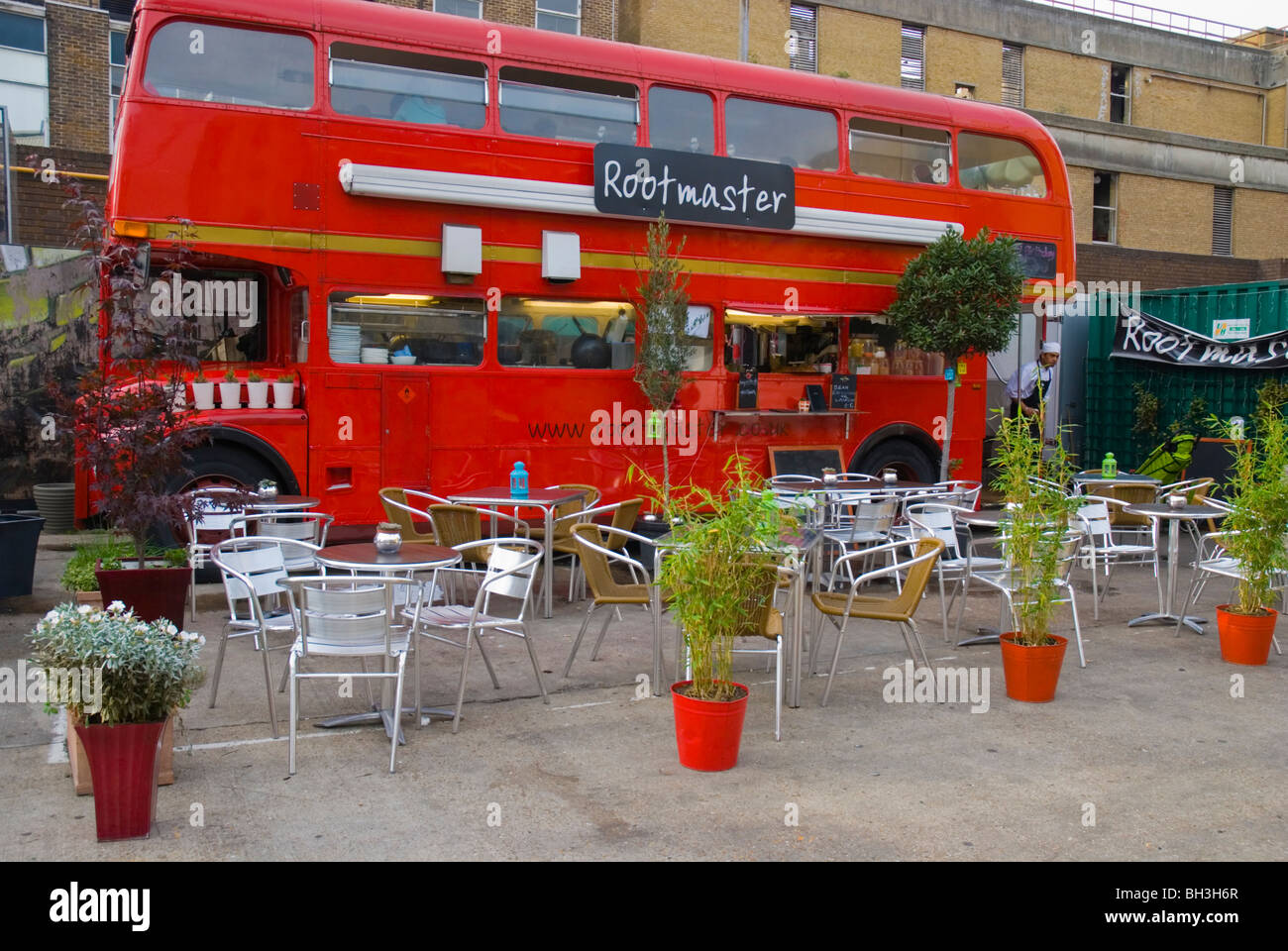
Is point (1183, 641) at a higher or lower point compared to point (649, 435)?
lower

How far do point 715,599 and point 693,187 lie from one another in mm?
6468

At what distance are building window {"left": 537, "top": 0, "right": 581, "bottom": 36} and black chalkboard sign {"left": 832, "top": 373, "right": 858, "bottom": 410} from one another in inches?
539

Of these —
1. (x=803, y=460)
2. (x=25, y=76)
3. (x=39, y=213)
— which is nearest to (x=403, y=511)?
(x=803, y=460)

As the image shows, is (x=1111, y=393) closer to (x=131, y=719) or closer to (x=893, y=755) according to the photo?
(x=893, y=755)

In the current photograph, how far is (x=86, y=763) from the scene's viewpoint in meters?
4.66

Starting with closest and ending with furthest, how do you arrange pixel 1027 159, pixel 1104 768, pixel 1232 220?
pixel 1104 768 → pixel 1027 159 → pixel 1232 220

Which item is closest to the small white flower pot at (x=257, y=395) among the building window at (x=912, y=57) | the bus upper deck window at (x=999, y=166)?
the bus upper deck window at (x=999, y=166)

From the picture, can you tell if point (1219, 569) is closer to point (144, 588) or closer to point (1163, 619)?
point (1163, 619)

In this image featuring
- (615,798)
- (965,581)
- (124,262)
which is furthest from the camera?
(965,581)

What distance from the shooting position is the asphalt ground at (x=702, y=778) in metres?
4.26

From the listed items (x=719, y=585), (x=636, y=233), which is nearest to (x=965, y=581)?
(x=719, y=585)

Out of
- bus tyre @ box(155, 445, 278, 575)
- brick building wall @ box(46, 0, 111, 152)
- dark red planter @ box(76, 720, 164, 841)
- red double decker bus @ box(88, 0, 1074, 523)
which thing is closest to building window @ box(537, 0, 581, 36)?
brick building wall @ box(46, 0, 111, 152)

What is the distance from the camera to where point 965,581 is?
7.71m

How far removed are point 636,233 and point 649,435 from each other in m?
1.92
